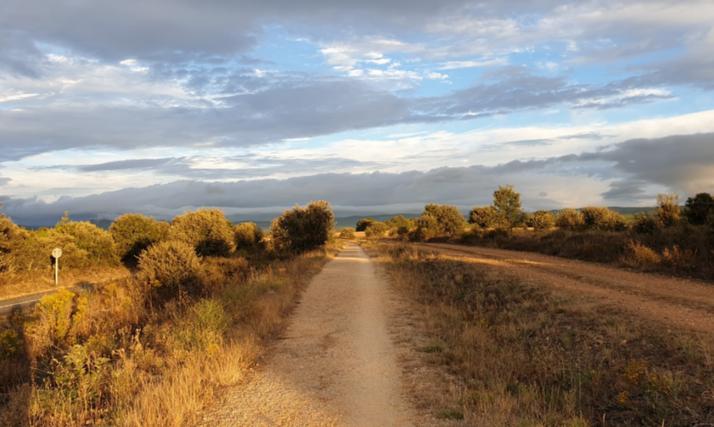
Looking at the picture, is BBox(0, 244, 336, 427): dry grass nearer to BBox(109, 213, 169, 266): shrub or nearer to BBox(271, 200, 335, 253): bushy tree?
BBox(271, 200, 335, 253): bushy tree

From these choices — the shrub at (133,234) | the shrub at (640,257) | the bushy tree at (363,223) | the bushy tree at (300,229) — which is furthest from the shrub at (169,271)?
the bushy tree at (363,223)

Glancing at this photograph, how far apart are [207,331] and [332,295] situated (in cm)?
800

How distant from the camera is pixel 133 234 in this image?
45.5 meters

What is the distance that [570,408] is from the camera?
573cm

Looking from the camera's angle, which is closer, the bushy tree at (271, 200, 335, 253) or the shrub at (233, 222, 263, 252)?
the bushy tree at (271, 200, 335, 253)

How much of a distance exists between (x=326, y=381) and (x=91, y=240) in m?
40.6

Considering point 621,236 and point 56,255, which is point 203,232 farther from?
point 621,236

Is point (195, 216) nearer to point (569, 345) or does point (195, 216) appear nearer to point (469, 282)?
point (469, 282)

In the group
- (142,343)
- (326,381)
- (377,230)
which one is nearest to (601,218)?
(326,381)

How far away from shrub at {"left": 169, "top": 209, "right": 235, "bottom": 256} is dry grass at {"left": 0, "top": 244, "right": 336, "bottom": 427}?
23903 millimetres

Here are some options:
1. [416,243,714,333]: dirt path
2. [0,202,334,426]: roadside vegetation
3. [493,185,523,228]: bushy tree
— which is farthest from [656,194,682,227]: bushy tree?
[493,185,523,228]: bushy tree

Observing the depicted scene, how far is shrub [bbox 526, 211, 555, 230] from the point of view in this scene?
55.1 m

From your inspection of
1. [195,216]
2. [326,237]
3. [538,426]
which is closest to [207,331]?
[538,426]

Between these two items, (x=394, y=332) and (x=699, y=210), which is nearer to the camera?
(x=394, y=332)
